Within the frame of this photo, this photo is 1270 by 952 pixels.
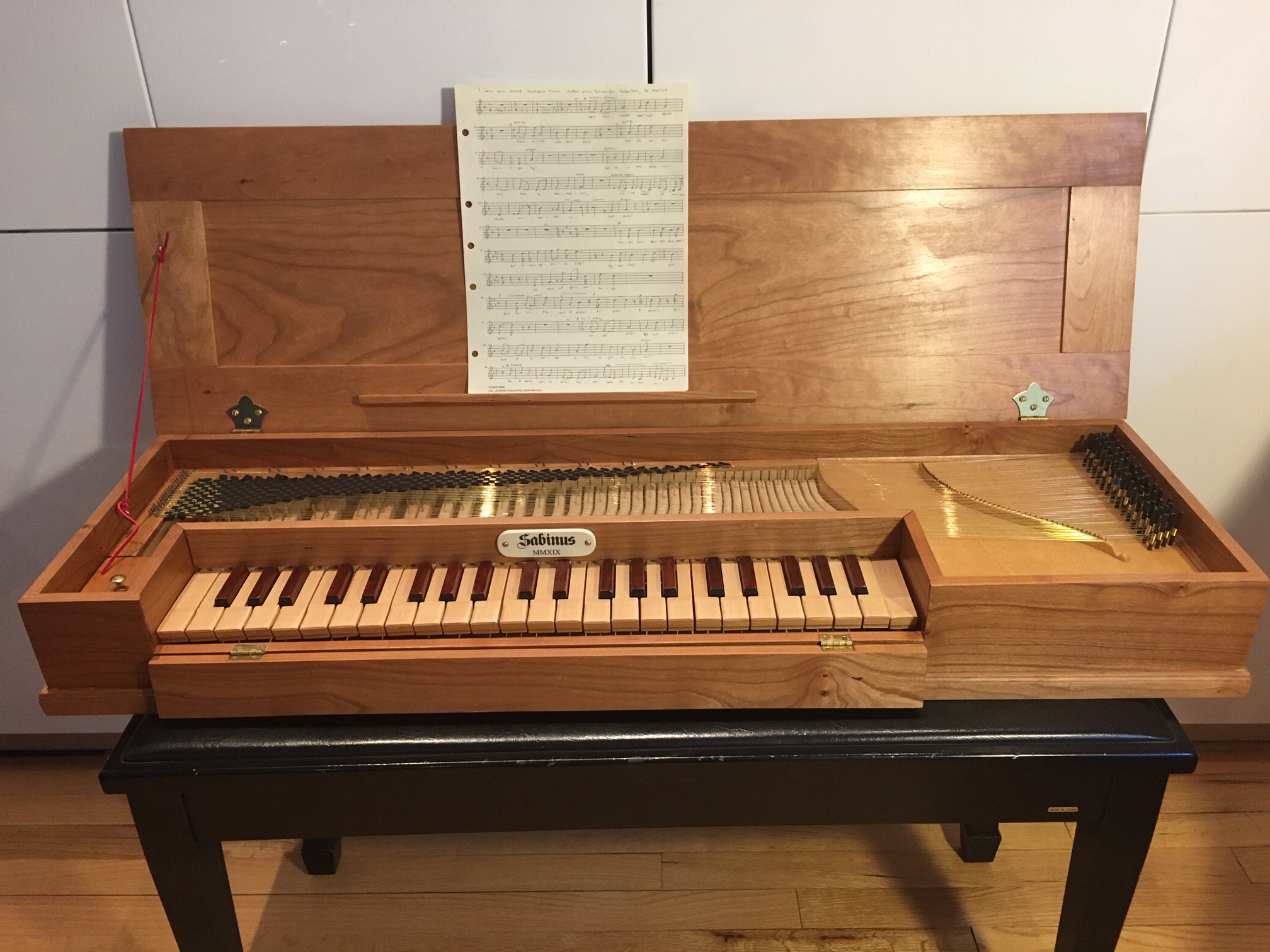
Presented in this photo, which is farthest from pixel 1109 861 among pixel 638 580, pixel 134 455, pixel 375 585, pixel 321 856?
pixel 134 455

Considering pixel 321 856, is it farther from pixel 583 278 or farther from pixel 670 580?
pixel 583 278

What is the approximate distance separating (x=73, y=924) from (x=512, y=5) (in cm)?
208

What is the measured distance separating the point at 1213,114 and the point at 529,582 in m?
1.54

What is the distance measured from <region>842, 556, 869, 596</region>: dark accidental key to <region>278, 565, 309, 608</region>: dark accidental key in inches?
32.0

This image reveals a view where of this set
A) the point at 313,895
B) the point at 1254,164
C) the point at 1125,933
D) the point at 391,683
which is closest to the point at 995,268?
the point at 1254,164

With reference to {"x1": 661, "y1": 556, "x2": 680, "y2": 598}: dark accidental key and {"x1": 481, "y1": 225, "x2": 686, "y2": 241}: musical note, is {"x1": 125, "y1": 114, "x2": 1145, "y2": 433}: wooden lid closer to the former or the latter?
{"x1": 481, "y1": 225, "x2": 686, "y2": 241}: musical note

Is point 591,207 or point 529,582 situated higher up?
point 591,207

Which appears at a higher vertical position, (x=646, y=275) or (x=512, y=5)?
(x=512, y=5)

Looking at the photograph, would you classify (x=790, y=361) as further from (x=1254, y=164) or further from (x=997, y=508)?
(x=1254, y=164)

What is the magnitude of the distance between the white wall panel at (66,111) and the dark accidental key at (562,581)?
115 centimetres

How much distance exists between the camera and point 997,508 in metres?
1.52

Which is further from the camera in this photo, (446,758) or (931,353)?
(931,353)

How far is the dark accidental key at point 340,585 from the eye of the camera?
4.43 feet

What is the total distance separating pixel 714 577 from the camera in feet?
4.51
